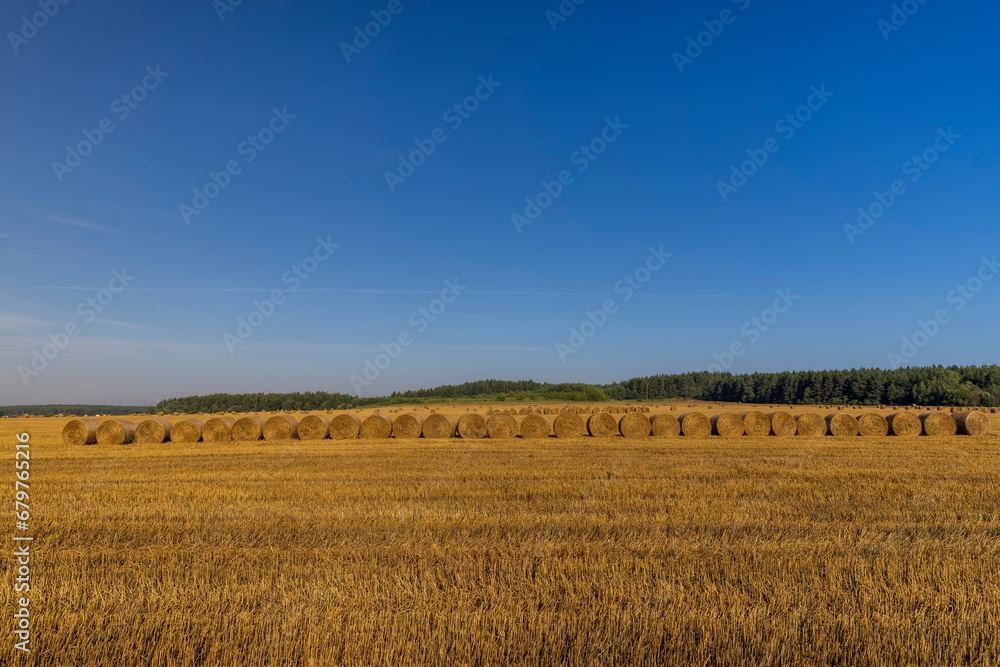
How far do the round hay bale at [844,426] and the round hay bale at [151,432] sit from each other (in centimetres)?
2606

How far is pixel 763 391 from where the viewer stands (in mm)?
91375

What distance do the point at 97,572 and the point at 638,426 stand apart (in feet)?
63.5

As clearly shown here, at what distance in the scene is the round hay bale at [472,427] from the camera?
877 inches

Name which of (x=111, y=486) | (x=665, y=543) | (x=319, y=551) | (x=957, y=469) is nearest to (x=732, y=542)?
(x=665, y=543)

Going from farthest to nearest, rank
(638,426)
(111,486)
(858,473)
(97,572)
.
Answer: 1. (638,426)
2. (858,473)
3. (111,486)
4. (97,572)

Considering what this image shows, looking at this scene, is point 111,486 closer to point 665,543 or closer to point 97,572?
point 97,572

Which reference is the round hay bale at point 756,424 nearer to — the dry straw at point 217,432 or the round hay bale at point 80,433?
the dry straw at point 217,432

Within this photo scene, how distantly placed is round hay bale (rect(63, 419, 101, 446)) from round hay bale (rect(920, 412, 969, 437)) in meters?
32.2

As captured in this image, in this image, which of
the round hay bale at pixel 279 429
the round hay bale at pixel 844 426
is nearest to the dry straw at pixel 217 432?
the round hay bale at pixel 279 429

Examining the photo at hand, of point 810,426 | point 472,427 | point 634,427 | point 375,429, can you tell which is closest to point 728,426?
point 810,426

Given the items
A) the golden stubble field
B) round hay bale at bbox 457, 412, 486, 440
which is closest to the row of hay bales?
round hay bale at bbox 457, 412, 486, 440

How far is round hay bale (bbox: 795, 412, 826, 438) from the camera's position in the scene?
22.3m

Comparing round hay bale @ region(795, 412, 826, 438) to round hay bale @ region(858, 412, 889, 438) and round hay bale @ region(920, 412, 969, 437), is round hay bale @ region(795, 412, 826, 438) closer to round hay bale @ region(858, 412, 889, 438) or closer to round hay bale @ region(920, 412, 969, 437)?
round hay bale @ region(858, 412, 889, 438)

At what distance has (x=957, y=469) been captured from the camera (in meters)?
12.1
